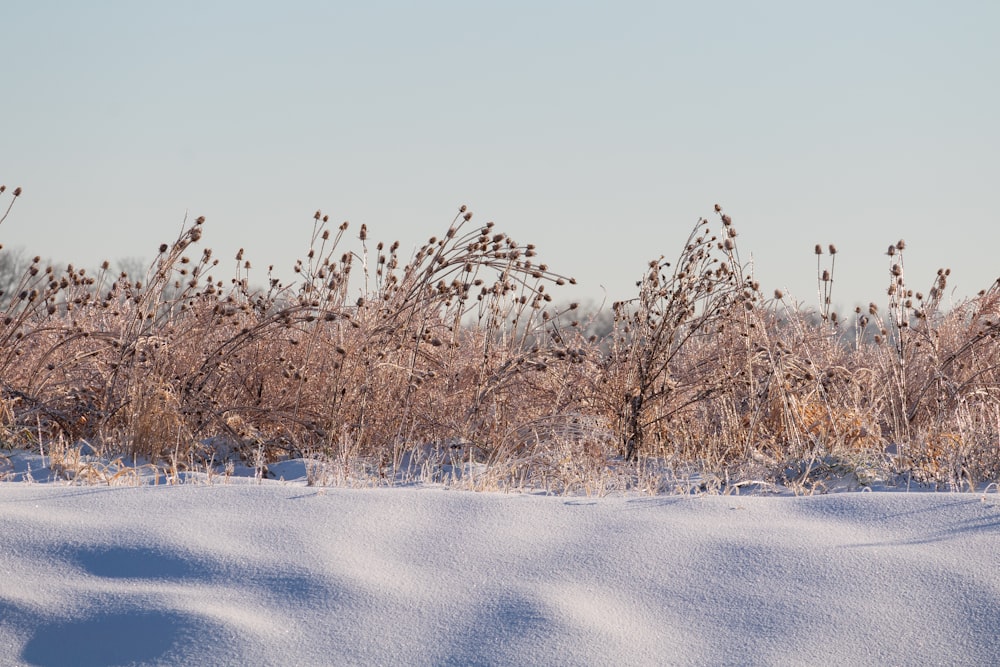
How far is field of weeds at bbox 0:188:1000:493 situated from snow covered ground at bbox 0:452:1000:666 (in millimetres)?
1798

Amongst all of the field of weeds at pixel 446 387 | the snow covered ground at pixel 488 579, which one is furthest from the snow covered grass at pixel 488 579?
the field of weeds at pixel 446 387

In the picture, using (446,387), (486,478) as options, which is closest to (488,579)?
(486,478)

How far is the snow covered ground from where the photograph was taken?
2.74 metres

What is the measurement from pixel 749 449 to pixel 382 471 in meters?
1.89

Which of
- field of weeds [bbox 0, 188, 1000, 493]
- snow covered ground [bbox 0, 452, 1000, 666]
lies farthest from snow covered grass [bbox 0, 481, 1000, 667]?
field of weeds [bbox 0, 188, 1000, 493]

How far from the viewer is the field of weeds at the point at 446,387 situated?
5949 millimetres

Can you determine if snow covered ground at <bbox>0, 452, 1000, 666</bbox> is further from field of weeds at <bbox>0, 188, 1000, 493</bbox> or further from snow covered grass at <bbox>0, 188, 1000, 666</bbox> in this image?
field of weeds at <bbox>0, 188, 1000, 493</bbox>

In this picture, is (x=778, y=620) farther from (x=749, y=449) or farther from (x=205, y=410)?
(x=205, y=410)

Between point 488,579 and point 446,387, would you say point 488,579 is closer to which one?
point 488,579

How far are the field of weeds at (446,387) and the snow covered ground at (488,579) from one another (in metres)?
1.80

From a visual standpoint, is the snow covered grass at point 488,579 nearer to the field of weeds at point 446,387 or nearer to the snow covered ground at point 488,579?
the snow covered ground at point 488,579

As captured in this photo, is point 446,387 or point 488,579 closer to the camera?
point 488,579

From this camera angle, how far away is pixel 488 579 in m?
3.11

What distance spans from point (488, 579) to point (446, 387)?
355 centimetres
